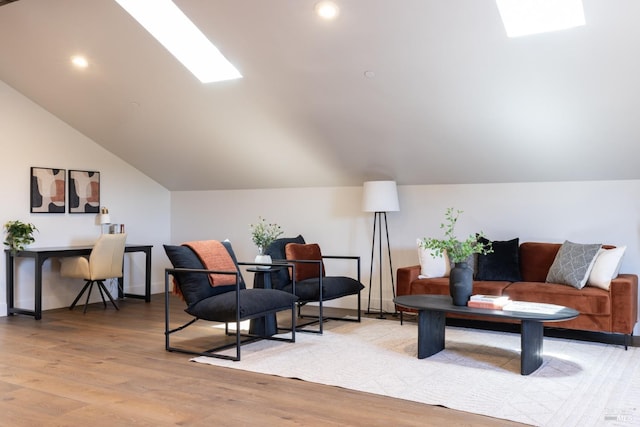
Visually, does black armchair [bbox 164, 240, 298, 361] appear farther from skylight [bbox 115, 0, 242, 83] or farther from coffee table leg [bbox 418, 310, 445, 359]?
skylight [bbox 115, 0, 242, 83]

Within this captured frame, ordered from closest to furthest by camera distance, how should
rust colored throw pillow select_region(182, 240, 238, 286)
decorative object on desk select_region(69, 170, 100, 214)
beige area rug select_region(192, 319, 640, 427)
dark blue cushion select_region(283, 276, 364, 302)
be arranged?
beige area rug select_region(192, 319, 640, 427)
rust colored throw pillow select_region(182, 240, 238, 286)
dark blue cushion select_region(283, 276, 364, 302)
decorative object on desk select_region(69, 170, 100, 214)

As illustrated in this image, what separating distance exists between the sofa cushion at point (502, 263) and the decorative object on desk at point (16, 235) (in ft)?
15.0

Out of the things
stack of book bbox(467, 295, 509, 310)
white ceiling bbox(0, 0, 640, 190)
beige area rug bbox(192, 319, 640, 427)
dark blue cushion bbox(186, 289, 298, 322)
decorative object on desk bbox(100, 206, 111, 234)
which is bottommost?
beige area rug bbox(192, 319, 640, 427)

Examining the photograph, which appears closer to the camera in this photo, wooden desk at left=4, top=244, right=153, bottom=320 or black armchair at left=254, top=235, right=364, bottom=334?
black armchair at left=254, top=235, right=364, bottom=334

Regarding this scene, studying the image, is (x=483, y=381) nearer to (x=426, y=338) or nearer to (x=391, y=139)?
(x=426, y=338)

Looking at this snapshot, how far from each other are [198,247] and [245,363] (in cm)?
109

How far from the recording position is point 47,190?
6.51 metres

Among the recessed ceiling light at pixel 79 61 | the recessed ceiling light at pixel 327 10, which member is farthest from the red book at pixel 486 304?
the recessed ceiling light at pixel 79 61

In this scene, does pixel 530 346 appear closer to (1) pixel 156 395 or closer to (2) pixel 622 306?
(2) pixel 622 306

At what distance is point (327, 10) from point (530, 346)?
2.66m

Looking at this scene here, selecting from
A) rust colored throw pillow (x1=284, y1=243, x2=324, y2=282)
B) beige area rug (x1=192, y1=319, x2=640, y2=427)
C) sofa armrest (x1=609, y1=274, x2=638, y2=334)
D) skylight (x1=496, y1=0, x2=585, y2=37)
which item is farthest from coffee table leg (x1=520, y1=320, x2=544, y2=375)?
rust colored throw pillow (x1=284, y1=243, x2=324, y2=282)

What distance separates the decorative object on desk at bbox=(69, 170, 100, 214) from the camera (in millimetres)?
6797

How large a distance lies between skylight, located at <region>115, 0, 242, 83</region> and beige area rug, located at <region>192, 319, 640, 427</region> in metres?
2.47

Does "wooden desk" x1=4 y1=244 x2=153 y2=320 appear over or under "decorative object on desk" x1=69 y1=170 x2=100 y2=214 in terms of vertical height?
under
